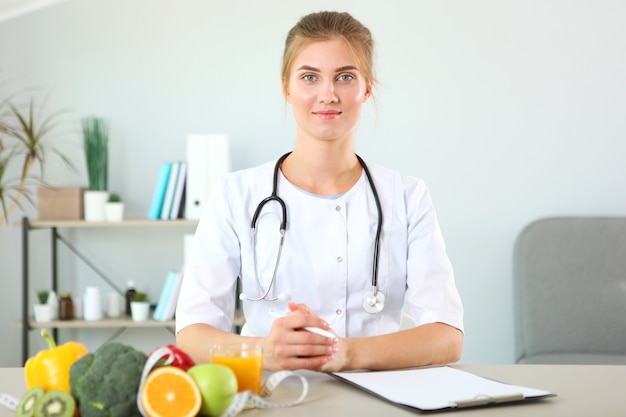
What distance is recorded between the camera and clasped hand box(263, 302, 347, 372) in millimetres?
1543

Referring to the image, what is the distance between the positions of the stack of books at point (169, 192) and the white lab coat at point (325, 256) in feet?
5.51

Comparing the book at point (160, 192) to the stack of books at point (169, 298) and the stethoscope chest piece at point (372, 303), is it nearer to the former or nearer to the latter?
the stack of books at point (169, 298)

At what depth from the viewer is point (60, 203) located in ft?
12.2

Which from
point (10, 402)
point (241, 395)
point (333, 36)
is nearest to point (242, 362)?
point (241, 395)

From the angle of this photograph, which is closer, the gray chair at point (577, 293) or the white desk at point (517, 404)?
the white desk at point (517, 404)

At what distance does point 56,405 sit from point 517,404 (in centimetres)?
69

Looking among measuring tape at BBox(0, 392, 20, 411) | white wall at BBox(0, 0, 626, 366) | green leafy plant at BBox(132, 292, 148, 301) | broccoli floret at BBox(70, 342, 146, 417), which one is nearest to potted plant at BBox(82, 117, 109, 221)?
white wall at BBox(0, 0, 626, 366)

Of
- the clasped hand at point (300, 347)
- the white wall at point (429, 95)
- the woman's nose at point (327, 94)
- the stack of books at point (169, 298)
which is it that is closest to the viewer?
the clasped hand at point (300, 347)

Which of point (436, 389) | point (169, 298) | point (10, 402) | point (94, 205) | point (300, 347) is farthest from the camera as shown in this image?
point (94, 205)

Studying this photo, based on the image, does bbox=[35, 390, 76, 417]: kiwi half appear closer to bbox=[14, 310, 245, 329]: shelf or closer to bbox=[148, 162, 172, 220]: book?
bbox=[14, 310, 245, 329]: shelf

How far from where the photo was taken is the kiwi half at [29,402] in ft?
3.82

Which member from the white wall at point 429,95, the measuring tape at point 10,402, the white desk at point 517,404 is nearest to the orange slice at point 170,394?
the white desk at point 517,404

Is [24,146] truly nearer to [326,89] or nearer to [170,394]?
[326,89]

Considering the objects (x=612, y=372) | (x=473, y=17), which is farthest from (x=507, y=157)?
(x=612, y=372)
